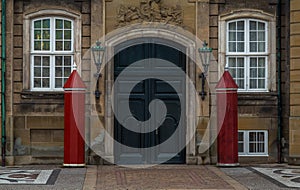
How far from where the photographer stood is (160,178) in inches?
606

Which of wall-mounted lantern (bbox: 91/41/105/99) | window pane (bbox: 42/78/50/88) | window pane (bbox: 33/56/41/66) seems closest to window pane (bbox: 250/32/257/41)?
wall-mounted lantern (bbox: 91/41/105/99)

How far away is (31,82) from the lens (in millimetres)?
18172

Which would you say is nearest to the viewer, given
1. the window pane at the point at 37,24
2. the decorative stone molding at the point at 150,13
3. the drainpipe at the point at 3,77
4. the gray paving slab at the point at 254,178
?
the gray paving slab at the point at 254,178

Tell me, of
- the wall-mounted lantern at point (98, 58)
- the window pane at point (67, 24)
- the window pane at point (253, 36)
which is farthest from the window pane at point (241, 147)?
the window pane at point (67, 24)

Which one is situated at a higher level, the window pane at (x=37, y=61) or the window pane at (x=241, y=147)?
the window pane at (x=37, y=61)

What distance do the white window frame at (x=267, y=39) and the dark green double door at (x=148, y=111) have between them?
3.29ft

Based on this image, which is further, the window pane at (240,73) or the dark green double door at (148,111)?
the window pane at (240,73)

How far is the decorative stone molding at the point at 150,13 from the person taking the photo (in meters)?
18.1

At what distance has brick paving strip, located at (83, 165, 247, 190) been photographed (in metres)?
14.2

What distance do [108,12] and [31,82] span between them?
2.60 meters

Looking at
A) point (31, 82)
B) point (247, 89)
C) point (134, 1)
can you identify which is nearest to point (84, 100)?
point (31, 82)

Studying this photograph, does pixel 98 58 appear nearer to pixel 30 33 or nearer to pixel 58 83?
pixel 58 83

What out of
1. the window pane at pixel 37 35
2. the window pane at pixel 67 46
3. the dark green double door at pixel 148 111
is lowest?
the dark green double door at pixel 148 111

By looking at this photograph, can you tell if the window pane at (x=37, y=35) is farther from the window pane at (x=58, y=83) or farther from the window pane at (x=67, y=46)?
the window pane at (x=58, y=83)
